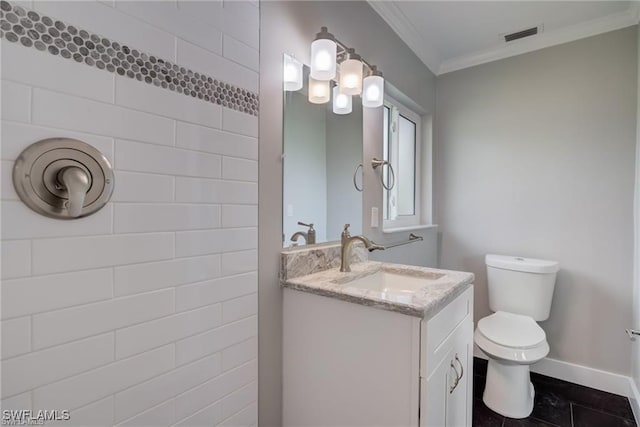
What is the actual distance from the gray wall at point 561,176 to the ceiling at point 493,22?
0.26ft

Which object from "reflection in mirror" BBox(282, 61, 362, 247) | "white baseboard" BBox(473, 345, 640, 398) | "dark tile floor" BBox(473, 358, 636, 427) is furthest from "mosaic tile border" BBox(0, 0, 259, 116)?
"white baseboard" BBox(473, 345, 640, 398)

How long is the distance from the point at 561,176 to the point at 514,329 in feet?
3.58

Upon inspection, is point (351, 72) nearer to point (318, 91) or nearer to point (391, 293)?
point (318, 91)

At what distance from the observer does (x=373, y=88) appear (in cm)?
150

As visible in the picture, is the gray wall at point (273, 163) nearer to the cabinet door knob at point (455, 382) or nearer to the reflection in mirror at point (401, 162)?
the cabinet door knob at point (455, 382)

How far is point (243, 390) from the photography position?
1.08 metres

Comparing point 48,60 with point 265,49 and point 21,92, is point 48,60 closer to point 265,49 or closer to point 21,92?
point 21,92

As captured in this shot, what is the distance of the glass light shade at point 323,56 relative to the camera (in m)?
1.23

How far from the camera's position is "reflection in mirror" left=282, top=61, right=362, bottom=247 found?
1241 mm

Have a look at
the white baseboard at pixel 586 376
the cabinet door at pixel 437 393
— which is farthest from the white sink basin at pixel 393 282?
the white baseboard at pixel 586 376

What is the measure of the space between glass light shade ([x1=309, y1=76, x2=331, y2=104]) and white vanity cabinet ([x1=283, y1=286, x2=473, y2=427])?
85 cm

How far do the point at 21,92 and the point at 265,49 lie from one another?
74 cm

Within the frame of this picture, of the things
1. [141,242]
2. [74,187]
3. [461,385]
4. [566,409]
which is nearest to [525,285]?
[566,409]

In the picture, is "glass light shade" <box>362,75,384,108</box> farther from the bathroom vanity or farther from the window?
the bathroom vanity
